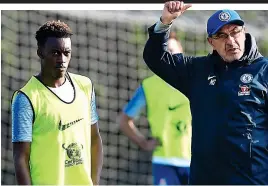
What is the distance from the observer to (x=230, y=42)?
6387 mm

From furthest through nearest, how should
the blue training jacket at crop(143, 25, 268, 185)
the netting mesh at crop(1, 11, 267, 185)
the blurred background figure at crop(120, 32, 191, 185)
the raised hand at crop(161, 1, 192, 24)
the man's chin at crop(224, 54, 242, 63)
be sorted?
1. the netting mesh at crop(1, 11, 267, 185)
2. the blurred background figure at crop(120, 32, 191, 185)
3. the raised hand at crop(161, 1, 192, 24)
4. the man's chin at crop(224, 54, 242, 63)
5. the blue training jacket at crop(143, 25, 268, 185)

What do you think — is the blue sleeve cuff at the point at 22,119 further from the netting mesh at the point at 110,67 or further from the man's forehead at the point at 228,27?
the netting mesh at the point at 110,67

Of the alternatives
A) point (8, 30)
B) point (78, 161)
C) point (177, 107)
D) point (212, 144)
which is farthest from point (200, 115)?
point (8, 30)

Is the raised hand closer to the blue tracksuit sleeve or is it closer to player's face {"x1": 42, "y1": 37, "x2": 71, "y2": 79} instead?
the blue tracksuit sleeve

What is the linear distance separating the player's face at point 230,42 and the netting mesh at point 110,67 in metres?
5.00

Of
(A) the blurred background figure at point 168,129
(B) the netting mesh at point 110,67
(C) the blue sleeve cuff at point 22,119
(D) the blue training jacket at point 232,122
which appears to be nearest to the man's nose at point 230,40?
(D) the blue training jacket at point 232,122

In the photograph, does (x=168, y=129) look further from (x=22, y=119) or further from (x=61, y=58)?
(x=22, y=119)

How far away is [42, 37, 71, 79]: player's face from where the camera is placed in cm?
654

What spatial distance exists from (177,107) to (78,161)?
2.90 m

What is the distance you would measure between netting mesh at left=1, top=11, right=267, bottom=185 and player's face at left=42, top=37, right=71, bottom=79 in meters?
4.71

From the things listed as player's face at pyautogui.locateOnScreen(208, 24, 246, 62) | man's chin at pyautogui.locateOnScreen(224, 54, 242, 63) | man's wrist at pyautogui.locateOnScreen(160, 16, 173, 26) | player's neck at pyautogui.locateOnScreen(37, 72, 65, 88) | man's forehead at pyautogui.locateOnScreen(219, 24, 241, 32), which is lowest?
player's neck at pyautogui.locateOnScreen(37, 72, 65, 88)

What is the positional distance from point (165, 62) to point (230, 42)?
0.50 meters

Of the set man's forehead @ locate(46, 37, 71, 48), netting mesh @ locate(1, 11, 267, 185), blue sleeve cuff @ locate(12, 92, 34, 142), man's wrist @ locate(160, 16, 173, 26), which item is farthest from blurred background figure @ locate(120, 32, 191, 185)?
blue sleeve cuff @ locate(12, 92, 34, 142)

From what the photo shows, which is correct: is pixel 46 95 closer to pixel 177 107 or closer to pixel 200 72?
pixel 200 72
